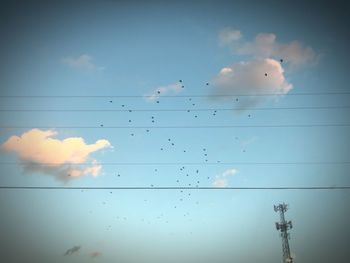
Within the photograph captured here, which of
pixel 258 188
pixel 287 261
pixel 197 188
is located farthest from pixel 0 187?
pixel 287 261

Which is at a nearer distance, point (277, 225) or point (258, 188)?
point (258, 188)

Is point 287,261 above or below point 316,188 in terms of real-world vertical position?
below

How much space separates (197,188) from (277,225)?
19168mm

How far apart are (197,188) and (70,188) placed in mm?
5689

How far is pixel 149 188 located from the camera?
14.1 metres

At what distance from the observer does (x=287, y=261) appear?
92.2 ft

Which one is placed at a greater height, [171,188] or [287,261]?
[171,188]

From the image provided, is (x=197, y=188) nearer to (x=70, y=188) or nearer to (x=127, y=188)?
(x=127, y=188)

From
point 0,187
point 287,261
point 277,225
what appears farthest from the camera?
point 277,225

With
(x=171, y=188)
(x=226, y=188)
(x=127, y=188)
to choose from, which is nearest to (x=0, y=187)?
(x=127, y=188)

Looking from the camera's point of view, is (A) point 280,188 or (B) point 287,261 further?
(B) point 287,261

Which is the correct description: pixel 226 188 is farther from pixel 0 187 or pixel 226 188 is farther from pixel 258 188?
pixel 0 187

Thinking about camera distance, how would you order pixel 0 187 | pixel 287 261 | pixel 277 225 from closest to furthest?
pixel 0 187 → pixel 287 261 → pixel 277 225

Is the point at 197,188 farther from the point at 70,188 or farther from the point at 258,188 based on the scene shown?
the point at 70,188
